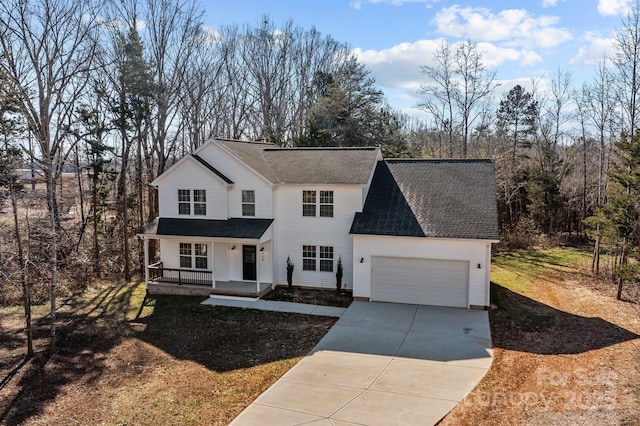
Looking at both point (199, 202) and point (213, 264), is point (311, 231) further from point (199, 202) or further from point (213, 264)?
point (199, 202)

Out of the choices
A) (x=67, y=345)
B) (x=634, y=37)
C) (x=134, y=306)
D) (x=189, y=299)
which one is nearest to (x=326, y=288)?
(x=189, y=299)

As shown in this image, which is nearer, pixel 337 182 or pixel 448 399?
pixel 448 399

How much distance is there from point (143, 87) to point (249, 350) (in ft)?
63.5

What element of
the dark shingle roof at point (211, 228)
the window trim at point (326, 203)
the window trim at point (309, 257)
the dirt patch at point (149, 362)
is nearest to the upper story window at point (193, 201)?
the dark shingle roof at point (211, 228)

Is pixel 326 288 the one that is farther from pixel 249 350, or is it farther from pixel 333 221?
pixel 249 350

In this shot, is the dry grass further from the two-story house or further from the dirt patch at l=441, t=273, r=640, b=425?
the two-story house

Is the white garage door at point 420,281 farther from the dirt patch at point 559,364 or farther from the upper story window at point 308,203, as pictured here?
the upper story window at point 308,203

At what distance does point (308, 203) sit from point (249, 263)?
385 cm

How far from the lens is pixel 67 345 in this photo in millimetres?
14570

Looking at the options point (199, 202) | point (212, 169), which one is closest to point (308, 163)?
point (212, 169)

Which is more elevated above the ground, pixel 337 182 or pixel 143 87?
pixel 143 87

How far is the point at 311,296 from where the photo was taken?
64.0 ft

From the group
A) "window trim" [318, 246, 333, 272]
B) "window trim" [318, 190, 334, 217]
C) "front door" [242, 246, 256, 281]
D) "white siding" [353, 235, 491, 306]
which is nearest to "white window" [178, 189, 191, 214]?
"front door" [242, 246, 256, 281]

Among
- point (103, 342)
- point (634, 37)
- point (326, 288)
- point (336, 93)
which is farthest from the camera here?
point (336, 93)
